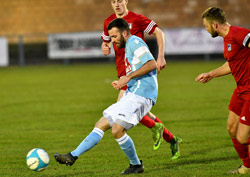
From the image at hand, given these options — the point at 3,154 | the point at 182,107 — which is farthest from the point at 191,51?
the point at 3,154

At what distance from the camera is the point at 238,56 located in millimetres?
5934

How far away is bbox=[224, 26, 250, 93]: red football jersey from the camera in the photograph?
584 centimetres

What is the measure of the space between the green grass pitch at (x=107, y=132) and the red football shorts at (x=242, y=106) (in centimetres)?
72

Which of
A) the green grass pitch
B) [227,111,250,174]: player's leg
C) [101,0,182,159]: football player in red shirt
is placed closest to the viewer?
[227,111,250,174]: player's leg

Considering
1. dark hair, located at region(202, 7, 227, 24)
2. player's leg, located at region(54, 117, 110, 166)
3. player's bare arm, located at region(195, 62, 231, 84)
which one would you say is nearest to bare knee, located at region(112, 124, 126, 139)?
player's leg, located at region(54, 117, 110, 166)

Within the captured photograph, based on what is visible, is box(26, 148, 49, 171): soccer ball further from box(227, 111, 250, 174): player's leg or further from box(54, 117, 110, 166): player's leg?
box(227, 111, 250, 174): player's leg

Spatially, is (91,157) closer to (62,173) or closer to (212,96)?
(62,173)

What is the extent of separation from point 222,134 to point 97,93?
289 inches

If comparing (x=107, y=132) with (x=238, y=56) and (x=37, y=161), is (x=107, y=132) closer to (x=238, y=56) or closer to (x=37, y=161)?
(x=37, y=161)

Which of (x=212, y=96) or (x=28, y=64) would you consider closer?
(x=212, y=96)

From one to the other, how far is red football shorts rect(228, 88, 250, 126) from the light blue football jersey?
3.04ft

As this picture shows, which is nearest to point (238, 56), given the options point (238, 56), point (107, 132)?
point (238, 56)

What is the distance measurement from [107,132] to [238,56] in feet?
13.6

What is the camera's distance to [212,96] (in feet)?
46.8
